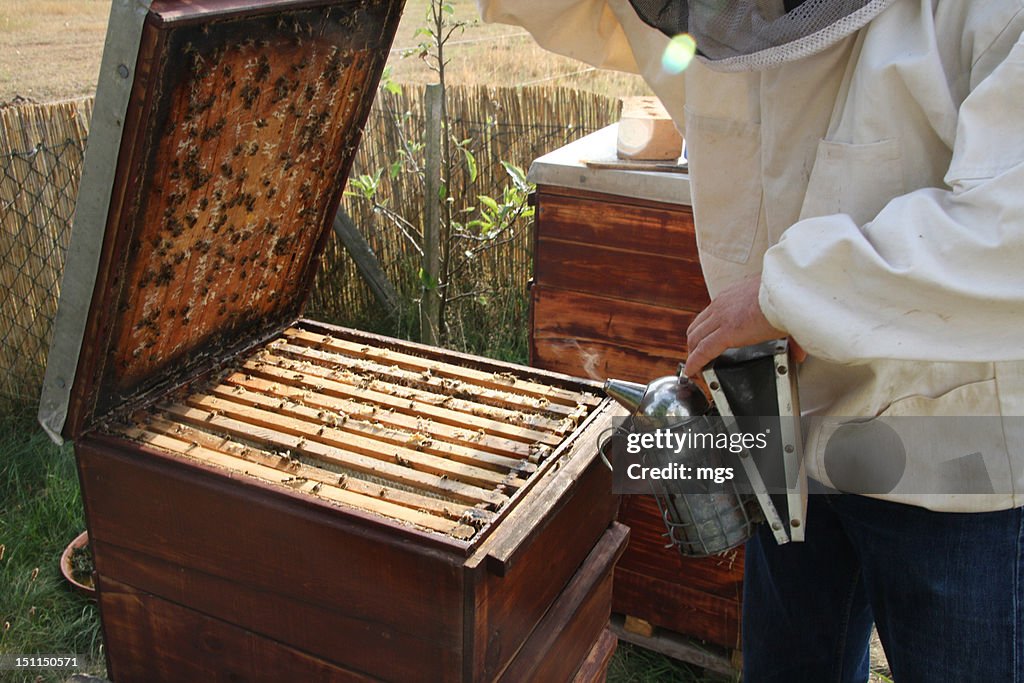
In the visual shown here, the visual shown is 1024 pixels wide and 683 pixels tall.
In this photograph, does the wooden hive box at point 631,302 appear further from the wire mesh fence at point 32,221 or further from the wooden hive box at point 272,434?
the wire mesh fence at point 32,221

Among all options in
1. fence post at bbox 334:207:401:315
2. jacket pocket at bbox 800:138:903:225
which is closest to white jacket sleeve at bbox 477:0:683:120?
jacket pocket at bbox 800:138:903:225

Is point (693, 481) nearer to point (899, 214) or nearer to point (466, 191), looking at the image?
point (899, 214)

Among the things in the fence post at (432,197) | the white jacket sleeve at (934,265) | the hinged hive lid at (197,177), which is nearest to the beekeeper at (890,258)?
the white jacket sleeve at (934,265)

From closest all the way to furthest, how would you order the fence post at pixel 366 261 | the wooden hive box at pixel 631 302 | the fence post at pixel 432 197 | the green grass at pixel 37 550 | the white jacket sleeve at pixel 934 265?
the white jacket sleeve at pixel 934 265 < the wooden hive box at pixel 631 302 < the green grass at pixel 37 550 < the fence post at pixel 432 197 < the fence post at pixel 366 261

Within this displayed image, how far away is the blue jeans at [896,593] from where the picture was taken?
121 centimetres

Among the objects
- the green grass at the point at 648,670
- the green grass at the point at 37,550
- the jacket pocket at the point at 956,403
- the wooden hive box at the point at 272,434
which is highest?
the jacket pocket at the point at 956,403

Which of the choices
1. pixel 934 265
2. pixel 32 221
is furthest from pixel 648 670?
pixel 32 221

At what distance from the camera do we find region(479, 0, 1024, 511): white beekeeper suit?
1.01 metres

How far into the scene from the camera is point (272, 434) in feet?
5.01

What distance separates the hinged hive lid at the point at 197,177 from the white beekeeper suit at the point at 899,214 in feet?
2.25

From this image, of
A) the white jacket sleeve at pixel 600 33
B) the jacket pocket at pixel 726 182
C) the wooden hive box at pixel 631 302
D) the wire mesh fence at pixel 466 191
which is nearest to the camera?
the jacket pocket at pixel 726 182

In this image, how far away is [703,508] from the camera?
51.3 inches

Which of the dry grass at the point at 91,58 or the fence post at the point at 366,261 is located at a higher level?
the dry grass at the point at 91,58

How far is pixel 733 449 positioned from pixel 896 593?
1.17 ft
